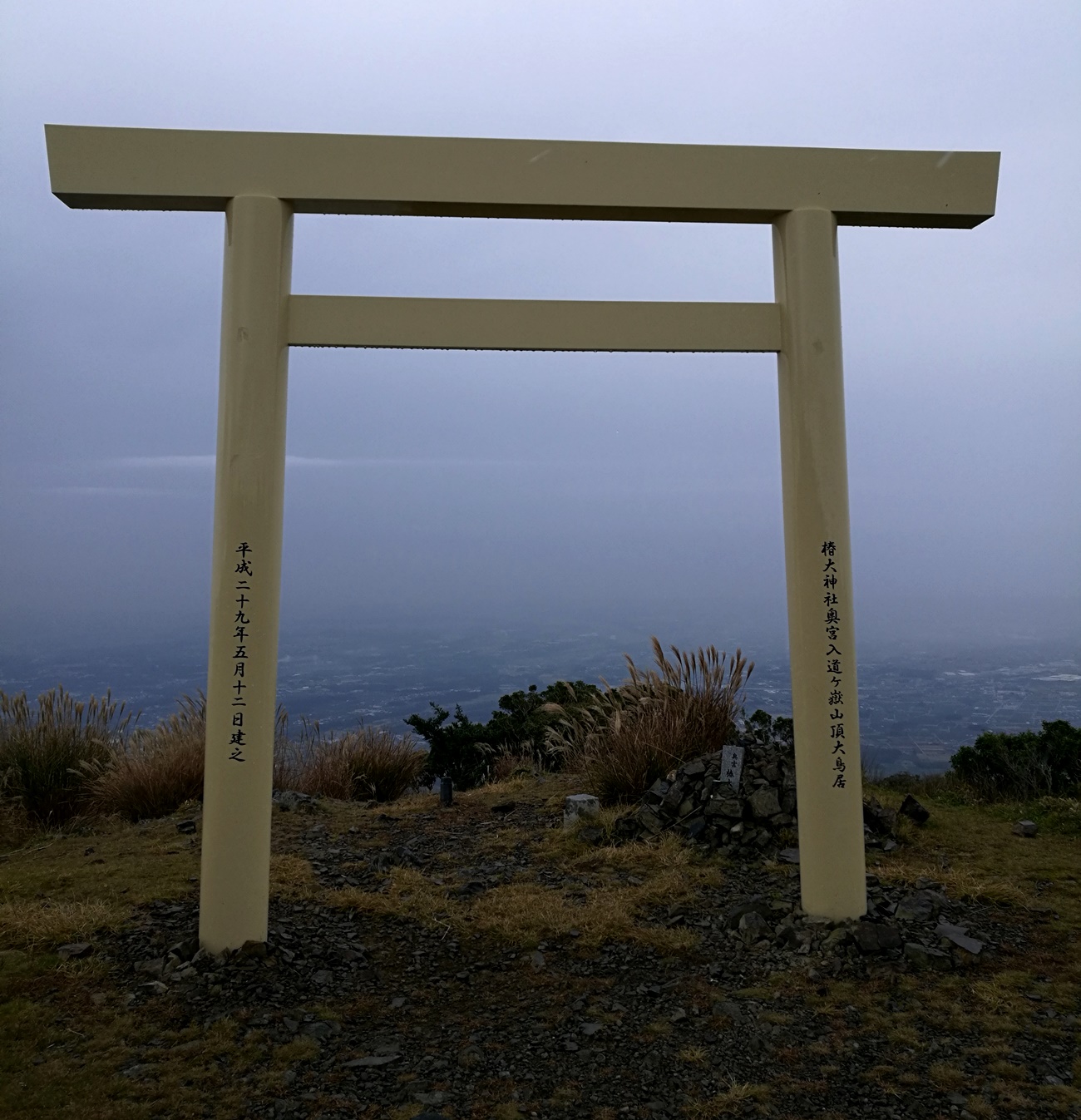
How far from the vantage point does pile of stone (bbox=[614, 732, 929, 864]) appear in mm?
5309

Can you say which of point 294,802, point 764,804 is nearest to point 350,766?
point 294,802

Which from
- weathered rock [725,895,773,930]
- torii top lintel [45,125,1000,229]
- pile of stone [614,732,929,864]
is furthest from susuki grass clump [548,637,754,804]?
torii top lintel [45,125,1000,229]

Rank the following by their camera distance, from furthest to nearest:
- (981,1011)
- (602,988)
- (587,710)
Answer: (587,710) < (602,988) < (981,1011)

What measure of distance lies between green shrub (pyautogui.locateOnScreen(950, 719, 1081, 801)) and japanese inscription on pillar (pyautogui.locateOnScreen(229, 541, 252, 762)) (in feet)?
20.0

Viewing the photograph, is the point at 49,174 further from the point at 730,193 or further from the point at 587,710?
the point at 587,710

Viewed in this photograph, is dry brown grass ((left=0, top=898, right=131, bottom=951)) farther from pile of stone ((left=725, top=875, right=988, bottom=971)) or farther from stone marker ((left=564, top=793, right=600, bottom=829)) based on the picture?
pile of stone ((left=725, top=875, right=988, bottom=971))

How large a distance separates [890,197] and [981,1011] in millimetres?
3632

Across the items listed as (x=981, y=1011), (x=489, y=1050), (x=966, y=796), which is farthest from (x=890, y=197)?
(x=966, y=796)

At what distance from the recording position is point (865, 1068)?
2895 mm

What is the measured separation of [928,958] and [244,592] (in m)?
3.43

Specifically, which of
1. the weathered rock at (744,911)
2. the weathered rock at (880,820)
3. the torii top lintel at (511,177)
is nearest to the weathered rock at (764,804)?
the weathered rock at (880,820)

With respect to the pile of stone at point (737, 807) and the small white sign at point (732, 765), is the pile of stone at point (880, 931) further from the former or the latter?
the small white sign at point (732, 765)

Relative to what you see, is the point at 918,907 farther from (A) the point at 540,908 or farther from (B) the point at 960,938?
(A) the point at 540,908

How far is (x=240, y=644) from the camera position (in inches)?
143
